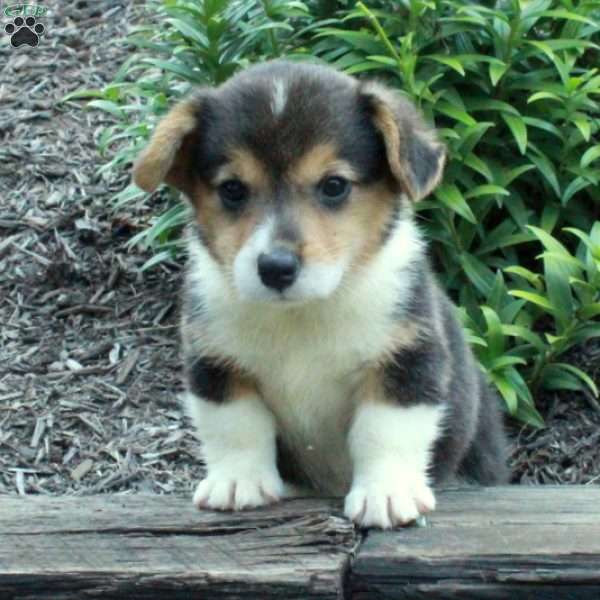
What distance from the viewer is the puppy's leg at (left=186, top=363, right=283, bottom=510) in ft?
15.7

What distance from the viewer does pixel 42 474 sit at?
6.48 meters

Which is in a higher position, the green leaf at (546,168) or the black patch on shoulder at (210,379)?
the black patch on shoulder at (210,379)

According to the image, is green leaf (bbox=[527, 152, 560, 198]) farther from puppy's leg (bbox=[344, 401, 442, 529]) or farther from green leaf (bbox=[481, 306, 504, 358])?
puppy's leg (bbox=[344, 401, 442, 529])

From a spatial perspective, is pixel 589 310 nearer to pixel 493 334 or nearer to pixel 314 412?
pixel 493 334

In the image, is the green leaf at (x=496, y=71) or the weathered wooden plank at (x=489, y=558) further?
the green leaf at (x=496, y=71)

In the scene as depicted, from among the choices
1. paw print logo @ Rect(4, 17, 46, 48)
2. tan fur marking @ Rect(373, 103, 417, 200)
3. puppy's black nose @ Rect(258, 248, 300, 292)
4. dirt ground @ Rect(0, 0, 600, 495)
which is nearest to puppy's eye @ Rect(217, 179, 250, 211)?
puppy's black nose @ Rect(258, 248, 300, 292)

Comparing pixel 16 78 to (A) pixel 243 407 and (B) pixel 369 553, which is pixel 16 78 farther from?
(B) pixel 369 553

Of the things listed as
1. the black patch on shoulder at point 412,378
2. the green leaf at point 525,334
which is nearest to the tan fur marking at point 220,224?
the black patch on shoulder at point 412,378

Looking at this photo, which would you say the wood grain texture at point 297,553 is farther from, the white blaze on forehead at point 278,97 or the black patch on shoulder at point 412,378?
the white blaze on forehead at point 278,97

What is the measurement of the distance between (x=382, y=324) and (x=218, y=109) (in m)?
1.00

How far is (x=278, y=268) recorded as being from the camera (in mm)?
4457

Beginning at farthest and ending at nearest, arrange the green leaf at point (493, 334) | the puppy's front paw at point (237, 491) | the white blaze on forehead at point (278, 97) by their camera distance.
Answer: the green leaf at point (493, 334)
the puppy's front paw at point (237, 491)
the white blaze on forehead at point (278, 97)

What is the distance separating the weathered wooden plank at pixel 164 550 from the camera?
428cm

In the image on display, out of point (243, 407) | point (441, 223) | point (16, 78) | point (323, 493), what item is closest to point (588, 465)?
point (441, 223)
